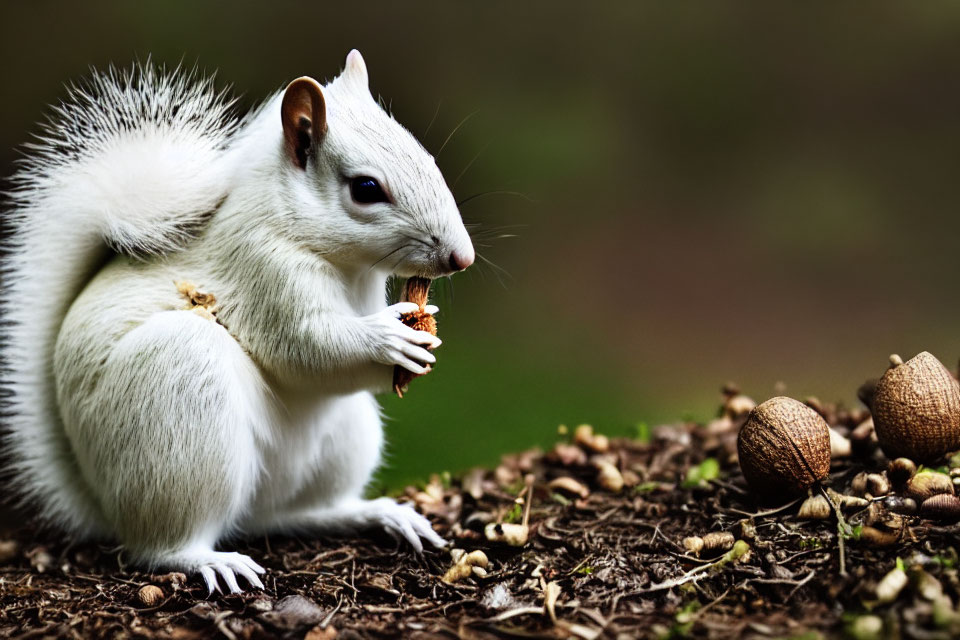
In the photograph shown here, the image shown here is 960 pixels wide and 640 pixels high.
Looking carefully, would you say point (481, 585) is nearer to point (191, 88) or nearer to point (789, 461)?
point (789, 461)

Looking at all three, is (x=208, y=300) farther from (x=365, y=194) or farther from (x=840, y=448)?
(x=840, y=448)

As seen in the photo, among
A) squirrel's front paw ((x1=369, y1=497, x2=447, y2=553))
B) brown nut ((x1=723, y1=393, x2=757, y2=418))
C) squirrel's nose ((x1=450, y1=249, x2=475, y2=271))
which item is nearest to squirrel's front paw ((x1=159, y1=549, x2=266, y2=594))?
squirrel's front paw ((x1=369, y1=497, x2=447, y2=553))

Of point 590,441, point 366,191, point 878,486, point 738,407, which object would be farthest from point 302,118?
point 738,407

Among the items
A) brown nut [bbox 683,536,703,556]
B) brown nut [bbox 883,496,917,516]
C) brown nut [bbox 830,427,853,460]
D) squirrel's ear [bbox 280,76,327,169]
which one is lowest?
brown nut [bbox 683,536,703,556]

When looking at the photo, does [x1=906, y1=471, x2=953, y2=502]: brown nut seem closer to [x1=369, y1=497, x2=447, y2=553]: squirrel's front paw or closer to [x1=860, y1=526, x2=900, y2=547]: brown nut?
[x1=860, y1=526, x2=900, y2=547]: brown nut

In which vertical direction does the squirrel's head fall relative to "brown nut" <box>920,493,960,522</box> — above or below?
above

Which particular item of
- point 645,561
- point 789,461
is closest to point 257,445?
point 645,561
